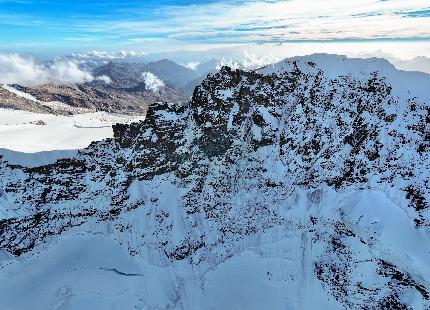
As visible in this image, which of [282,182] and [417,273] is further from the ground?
[282,182]

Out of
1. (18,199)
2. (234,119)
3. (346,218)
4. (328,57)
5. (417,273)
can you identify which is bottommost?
(417,273)

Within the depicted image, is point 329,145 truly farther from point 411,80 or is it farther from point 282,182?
point 411,80

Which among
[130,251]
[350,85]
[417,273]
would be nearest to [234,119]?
[350,85]

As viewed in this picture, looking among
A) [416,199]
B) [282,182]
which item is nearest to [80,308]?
[282,182]

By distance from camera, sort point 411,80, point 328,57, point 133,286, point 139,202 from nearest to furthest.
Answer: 1. point 133,286
2. point 139,202
3. point 411,80
4. point 328,57

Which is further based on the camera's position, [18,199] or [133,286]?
[18,199]

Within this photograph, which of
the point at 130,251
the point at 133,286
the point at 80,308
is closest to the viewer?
the point at 80,308

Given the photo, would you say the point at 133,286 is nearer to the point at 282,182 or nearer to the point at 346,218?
the point at 282,182
